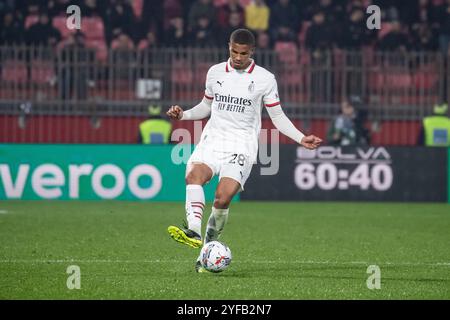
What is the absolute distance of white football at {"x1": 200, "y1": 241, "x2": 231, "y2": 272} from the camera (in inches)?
414

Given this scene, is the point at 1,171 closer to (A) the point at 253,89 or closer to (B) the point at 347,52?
(B) the point at 347,52

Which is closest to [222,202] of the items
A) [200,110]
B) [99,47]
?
[200,110]

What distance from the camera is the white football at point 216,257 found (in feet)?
34.5

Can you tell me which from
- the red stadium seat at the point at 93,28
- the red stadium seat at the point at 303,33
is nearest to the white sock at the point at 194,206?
the red stadium seat at the point at 93,28

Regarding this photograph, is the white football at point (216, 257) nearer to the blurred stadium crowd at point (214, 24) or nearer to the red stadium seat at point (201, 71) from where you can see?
the red stadium seat at point (201, 71)

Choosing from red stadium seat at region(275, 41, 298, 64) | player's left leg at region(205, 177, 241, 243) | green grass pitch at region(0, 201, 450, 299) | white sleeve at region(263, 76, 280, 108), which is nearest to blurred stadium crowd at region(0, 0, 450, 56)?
red stadium seat at region(275, 41, 298, 64)

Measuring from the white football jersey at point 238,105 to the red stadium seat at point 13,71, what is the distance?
11.7m

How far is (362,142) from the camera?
73.7 ft

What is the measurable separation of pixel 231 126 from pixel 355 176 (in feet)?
33.1

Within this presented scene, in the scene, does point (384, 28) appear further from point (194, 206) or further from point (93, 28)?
point (194, 206)

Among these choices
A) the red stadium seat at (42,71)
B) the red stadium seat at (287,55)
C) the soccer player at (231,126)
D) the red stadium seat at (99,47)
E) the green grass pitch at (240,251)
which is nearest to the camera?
the green grass pitch at (240,251)

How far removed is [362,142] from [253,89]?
449 inches

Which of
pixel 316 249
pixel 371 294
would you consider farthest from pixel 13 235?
pixel 371 294

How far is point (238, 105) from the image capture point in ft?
37.1
